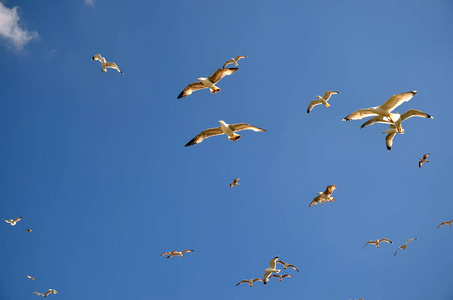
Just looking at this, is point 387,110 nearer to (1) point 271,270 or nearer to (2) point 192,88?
(2) point 192,88

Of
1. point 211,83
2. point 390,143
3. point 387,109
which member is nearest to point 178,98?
point 211,83

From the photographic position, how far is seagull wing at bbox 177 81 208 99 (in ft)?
55.0

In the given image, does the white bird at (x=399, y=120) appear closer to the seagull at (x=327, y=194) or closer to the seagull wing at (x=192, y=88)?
the seagull at (x=327, y=194)

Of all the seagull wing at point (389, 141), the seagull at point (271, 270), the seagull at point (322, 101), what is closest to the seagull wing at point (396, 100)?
the seagull wing at point (389, 141)

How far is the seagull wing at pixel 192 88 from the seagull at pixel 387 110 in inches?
274

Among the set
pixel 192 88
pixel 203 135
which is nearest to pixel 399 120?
pixel 203 135

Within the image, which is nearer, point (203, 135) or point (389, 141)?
point (203, 135)

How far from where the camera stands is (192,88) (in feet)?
55.6

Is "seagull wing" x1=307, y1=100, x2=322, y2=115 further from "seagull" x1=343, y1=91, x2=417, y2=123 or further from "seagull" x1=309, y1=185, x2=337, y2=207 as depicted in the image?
"seagull" x1=343, y1=91, x2=417, y2=123

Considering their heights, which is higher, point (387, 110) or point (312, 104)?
point (312, 104)

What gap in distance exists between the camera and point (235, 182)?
26719mm

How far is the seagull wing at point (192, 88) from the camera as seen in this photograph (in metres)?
16.8

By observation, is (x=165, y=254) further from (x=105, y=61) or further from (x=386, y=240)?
(x=386, y=240)

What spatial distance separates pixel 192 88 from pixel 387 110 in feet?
29.5
